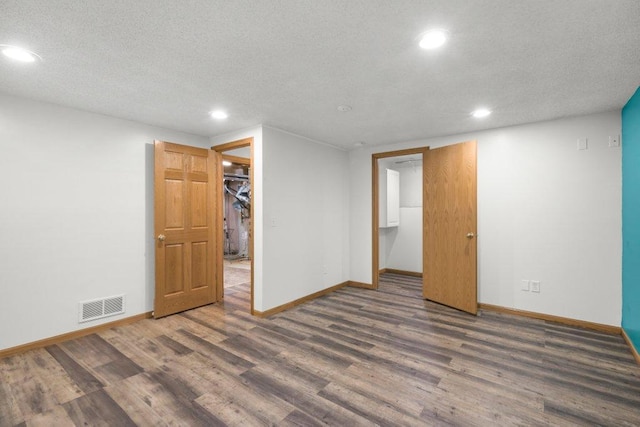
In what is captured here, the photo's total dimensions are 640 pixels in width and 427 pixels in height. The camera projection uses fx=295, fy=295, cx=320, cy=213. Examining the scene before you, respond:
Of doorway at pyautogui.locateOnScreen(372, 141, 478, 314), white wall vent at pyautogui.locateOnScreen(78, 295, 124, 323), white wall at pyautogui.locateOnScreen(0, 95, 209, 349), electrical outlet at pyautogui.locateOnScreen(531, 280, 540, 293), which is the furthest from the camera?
doorway at pyautogui.locateOnScreen(372, 141, 478, 314)

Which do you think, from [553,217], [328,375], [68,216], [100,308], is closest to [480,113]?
[553,217]

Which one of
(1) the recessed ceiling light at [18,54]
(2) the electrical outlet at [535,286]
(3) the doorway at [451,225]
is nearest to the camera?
(1) the recessed ceiling light at [18,54]

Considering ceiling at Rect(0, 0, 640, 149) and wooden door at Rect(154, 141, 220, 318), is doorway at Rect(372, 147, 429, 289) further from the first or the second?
wooden door at Rect(154, 141, 220, 318)

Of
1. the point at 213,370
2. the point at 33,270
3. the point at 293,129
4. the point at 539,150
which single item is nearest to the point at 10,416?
the point at 213,370

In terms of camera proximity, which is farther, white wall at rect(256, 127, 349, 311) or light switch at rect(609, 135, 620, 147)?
white wall at rect(256, 127, 349, 311)

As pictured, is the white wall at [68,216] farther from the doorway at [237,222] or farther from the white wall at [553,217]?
the white wall at [553,217]

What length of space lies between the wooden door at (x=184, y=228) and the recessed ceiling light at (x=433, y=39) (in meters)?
3.12

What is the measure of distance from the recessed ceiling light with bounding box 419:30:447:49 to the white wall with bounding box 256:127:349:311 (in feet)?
7.35

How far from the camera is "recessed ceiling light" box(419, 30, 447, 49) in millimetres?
1783

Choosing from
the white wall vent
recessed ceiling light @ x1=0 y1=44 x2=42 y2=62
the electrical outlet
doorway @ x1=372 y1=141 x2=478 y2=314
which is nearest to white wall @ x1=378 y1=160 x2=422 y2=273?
doorway @ x1=372 y1=141 x2=478 y2=314

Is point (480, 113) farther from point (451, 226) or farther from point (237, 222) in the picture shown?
point (237, 222)

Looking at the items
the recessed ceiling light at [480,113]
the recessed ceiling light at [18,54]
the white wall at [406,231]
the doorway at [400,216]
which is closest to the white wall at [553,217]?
→ the recessed ceiling light at [480,113]

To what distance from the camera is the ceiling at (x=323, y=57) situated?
62.7 inches

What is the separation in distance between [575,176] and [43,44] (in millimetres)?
4919
